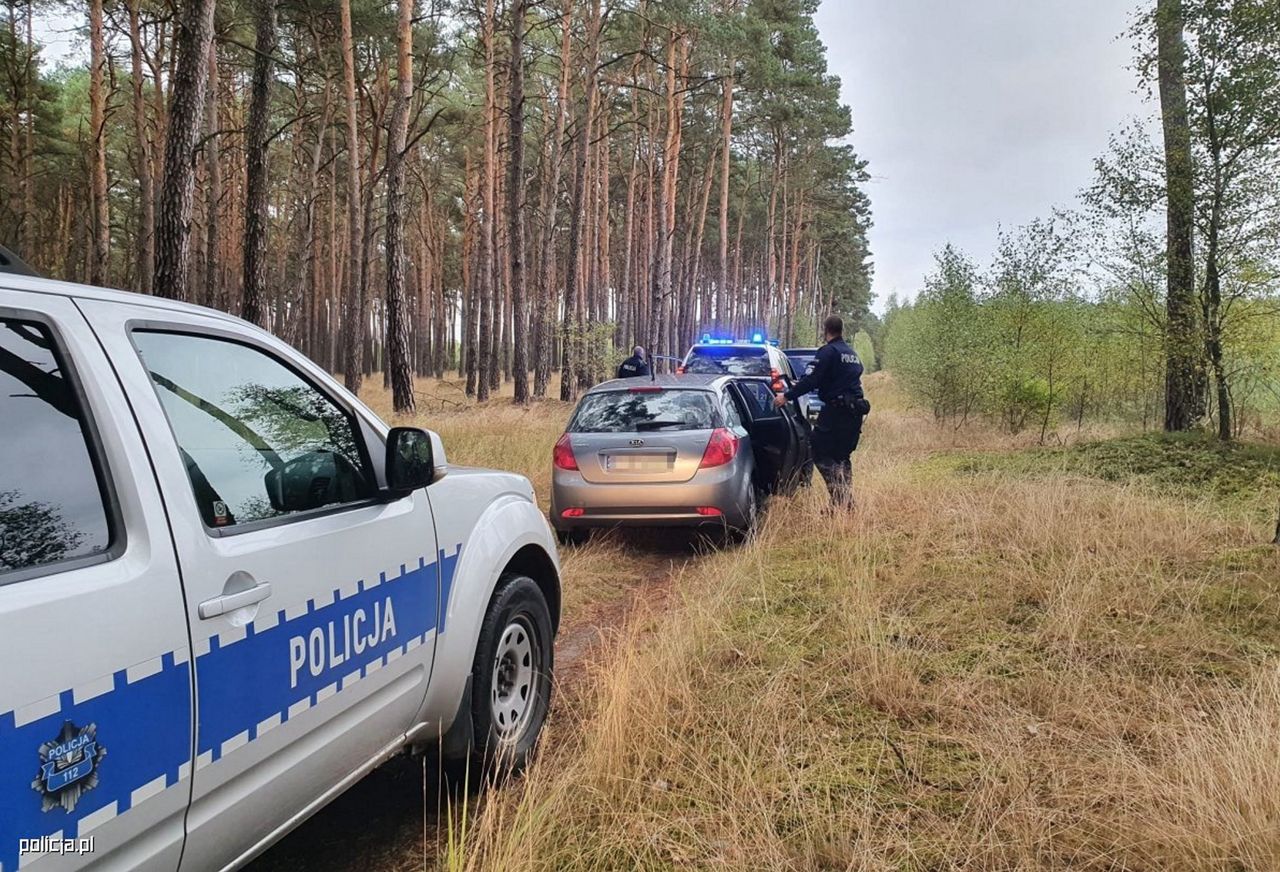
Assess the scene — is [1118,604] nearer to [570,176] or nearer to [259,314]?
[259,314]

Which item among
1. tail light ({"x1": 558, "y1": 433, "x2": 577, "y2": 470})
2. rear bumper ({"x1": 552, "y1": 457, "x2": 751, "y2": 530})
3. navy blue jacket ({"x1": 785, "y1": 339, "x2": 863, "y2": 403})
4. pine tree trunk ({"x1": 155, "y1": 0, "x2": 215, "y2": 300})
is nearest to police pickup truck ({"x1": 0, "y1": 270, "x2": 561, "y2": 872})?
rear bumper ({"x1": 552, "y1": 457, "x2": 751, "y2": 530})

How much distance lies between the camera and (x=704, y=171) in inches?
1377

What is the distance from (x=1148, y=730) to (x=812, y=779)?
4.57ft

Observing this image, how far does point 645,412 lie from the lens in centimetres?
660

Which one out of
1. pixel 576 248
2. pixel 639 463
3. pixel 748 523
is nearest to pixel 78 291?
pixel 639 463

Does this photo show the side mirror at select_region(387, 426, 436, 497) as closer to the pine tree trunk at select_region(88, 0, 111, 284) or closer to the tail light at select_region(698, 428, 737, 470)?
the tail light at select_region(698, 428, 737, 470)

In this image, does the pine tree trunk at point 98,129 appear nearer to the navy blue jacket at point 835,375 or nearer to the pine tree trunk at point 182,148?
the pine tree trunk at point 182,148

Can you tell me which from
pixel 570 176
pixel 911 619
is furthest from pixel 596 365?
pixel 911 619

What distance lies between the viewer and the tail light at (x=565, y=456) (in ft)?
21.2

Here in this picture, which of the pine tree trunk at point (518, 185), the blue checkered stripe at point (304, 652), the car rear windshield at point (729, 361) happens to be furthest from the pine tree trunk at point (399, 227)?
the blue checkered stripe at point (304, 652)

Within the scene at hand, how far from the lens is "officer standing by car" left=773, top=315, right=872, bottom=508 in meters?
7.37

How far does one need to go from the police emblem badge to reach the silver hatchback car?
509 cm

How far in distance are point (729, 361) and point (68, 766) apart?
461 inches

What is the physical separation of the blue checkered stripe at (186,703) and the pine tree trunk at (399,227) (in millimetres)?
12188
